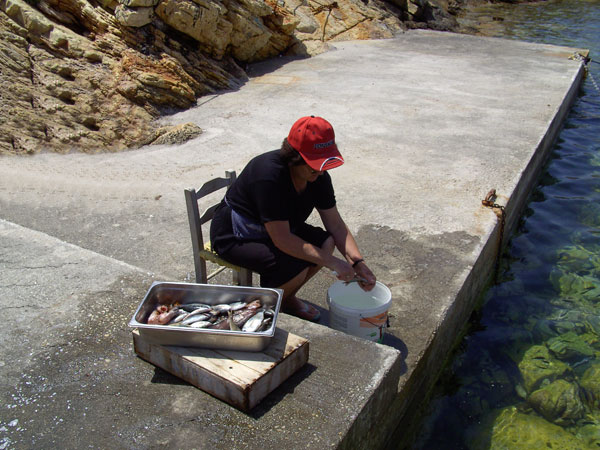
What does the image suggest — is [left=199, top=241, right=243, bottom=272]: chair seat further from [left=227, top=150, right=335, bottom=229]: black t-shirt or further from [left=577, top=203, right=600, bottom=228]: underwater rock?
[left=577, top=203, right=600, bottom=228]: underwater rock

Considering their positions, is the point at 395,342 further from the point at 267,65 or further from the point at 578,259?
the point at 267,65

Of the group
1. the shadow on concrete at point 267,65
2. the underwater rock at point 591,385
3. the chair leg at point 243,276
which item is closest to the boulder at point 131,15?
the shadow on concrete at point 267,65

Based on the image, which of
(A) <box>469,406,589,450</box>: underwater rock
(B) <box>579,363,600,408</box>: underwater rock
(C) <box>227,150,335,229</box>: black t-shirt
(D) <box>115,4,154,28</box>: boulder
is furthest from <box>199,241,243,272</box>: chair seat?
(D) <box>115,4,154,28</box>: boulder

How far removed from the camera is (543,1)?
27219 millimetres

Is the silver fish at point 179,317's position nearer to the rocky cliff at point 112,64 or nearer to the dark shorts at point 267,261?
the dark shorts at point 267,261

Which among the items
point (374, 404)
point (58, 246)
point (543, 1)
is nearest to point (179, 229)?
point (58, 246)

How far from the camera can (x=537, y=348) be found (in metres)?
4.48

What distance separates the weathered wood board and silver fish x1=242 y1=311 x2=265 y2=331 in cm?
12

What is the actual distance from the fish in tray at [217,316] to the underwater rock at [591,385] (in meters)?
2.79

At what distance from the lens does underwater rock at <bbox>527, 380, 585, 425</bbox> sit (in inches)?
151

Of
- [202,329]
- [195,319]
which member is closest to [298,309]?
[195,319]

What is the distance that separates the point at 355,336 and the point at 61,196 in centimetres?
389

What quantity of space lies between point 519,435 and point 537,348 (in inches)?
41.1

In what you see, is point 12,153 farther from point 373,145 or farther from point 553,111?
point 553,111
